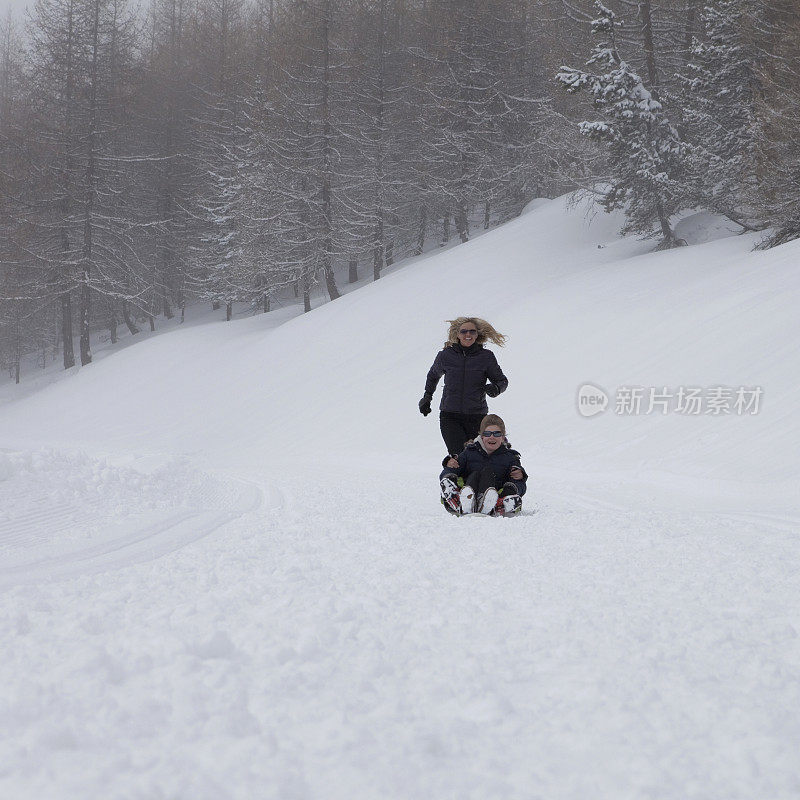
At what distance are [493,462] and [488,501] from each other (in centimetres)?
36

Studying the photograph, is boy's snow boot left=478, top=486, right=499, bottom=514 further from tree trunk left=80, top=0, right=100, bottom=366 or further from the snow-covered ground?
tree trunk left=80, top=0, right=100, bottom=366

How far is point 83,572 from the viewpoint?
13.7 ft

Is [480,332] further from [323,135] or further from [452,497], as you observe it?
[323,135]

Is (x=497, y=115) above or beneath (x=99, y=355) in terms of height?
above

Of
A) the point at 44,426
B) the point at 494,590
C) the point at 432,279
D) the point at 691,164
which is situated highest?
the point at 691,164

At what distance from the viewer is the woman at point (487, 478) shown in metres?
5.89

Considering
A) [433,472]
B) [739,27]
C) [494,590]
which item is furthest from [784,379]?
[739,27]

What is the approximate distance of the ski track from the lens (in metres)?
1.73

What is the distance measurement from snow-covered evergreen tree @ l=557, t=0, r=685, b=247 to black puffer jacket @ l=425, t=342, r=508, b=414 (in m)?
13.6

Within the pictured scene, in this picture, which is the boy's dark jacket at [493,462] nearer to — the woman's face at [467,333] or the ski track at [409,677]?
the woman's face at [467,333]

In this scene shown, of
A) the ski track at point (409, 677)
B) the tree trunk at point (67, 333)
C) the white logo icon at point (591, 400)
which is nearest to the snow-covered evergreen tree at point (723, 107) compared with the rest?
the white logo icon at point (591, 400)

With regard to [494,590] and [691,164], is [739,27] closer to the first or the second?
[691,164]

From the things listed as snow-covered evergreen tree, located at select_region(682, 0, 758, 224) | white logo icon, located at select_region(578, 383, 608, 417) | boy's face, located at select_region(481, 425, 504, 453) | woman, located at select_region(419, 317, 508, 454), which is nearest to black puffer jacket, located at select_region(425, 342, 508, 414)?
woman, located at select_region(419, 317, 508, 454)

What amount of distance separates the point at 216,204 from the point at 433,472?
29.2 metres
